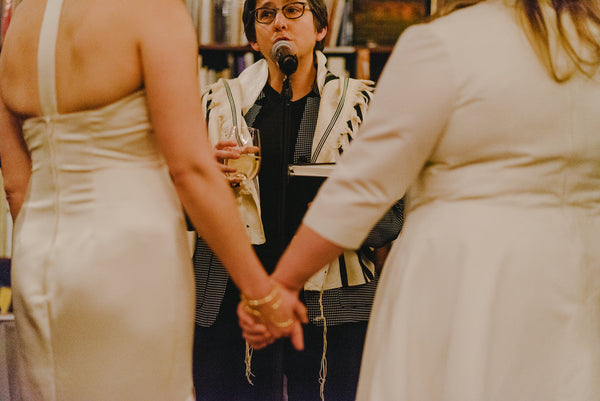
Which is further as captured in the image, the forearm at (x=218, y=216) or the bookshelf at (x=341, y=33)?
the bookshelf at (x=341, y=33)

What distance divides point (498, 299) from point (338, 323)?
789 millimetres

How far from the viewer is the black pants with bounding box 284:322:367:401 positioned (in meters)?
1.72

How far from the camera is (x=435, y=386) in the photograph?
3.17 ft

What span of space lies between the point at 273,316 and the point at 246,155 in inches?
18.3

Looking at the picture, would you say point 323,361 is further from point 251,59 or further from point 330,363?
point 251,59

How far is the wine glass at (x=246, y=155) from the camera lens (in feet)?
4.99

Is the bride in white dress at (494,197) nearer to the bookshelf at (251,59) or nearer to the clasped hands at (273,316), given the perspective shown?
the clasped hands at (273,316)

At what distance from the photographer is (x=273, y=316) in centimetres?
122

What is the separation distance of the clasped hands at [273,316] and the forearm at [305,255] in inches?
2.3

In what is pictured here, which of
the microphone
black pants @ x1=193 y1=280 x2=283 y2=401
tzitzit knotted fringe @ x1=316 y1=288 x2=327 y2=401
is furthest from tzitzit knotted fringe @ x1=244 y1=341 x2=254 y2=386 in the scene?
the microphone

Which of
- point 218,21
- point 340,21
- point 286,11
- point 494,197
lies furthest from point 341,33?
point 494,197

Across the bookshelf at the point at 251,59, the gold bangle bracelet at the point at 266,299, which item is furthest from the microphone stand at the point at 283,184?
the bookshelf at the point at 251,59

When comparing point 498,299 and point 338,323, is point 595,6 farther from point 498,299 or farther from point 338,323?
point 338,323

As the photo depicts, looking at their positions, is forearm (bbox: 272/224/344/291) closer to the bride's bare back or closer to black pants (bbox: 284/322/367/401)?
the bride's bare back
